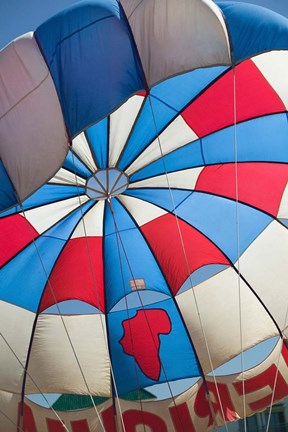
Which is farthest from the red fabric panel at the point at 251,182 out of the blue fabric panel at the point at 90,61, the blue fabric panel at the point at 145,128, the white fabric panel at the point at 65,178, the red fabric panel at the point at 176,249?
the blue fabric panel at the point at 90,61

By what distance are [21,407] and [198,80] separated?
143 inches

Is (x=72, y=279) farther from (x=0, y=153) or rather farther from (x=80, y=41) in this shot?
(x=80, y=41)

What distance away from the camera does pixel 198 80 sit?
6406 mm

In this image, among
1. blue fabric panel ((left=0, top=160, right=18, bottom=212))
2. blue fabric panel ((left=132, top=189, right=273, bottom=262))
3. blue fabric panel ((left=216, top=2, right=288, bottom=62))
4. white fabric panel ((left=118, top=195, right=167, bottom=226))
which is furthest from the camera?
white fabric panel ((left=118, top=195, right=167, bottom=226))

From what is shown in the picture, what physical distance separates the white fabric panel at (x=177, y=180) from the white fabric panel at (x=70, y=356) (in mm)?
1467

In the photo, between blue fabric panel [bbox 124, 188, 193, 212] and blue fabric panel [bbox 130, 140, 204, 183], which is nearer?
blue fabric panel [bbox 130, 140, 204, 183]

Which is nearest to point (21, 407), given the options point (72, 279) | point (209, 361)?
point (72, 279)

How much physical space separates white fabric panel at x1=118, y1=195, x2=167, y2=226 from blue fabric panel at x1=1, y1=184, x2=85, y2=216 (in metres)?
0.50

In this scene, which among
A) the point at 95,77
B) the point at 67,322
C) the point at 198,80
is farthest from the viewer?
the point at 67,322

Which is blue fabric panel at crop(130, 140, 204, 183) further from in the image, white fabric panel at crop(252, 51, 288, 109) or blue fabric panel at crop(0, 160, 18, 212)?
blue fabric panel at crop(0, 160, 18, 212)

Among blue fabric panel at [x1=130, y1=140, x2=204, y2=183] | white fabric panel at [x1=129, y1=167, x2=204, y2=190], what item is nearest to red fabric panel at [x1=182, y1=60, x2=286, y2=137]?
blue fabric panel at [x1=130, y1=140, x2=204, y2=183]

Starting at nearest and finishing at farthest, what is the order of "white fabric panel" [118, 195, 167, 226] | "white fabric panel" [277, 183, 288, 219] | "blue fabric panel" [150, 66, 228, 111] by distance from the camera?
1. "blue fabric panel" [150, 66, 228, 111]
2. "white fabric panel" [277, 183, 288, 219]
3. "white fabric panel" [118, 195, 167, 226]

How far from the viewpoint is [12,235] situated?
272 inches

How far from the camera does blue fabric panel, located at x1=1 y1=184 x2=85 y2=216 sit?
22.8 feet
